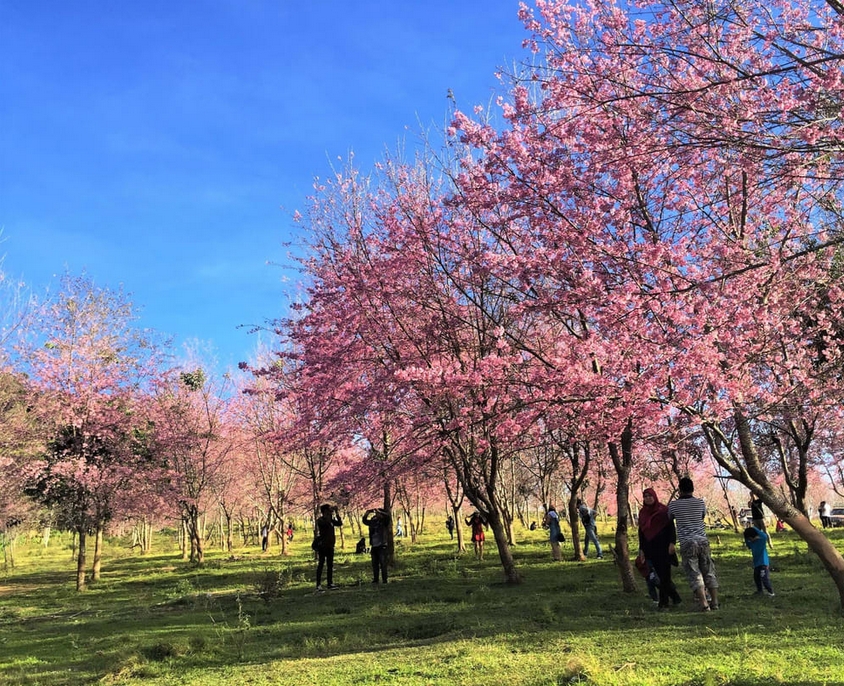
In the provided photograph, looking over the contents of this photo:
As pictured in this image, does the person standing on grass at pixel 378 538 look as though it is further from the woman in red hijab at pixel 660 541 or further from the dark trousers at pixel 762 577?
the dark trousers at pixel 762 577

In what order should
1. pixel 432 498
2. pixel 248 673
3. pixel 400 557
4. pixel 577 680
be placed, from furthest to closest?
pixel 432 498
pixel 400 557
pixel 248 673
pixel 577 680

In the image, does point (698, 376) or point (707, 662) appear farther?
point (698, 376)

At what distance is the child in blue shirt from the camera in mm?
9070

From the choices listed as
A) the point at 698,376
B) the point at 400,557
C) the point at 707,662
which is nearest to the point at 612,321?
the point at 698,376

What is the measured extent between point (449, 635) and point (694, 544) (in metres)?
3.36

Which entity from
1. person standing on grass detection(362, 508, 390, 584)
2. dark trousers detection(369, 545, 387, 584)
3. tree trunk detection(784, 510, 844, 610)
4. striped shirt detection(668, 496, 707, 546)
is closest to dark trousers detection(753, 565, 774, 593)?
tree trunk detection(784, 510, 844, 610)

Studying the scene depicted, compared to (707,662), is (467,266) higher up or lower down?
higher up

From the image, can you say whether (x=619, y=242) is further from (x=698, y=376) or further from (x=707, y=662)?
(x=707, y=662)

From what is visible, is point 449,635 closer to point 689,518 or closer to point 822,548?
point 689,518

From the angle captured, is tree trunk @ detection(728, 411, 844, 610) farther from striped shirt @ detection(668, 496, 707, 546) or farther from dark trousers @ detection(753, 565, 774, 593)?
dark trousers @ detection(753, 565, 774, 593)

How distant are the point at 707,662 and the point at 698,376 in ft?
11.6

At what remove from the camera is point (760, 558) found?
9062 millimetres

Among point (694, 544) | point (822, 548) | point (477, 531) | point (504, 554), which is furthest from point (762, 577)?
point (477, 531)

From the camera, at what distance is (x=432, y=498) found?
4031 centimetres
